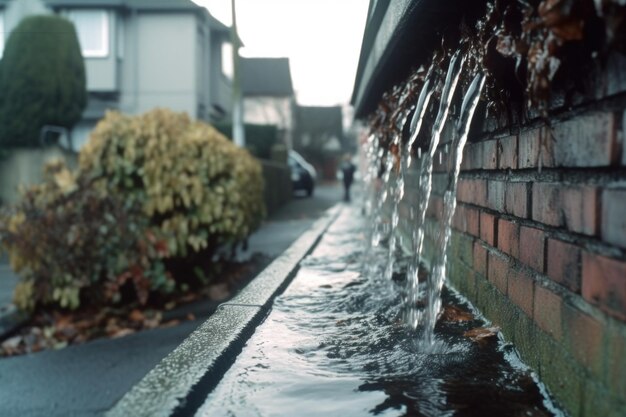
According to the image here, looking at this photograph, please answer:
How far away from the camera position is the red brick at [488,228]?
250cm

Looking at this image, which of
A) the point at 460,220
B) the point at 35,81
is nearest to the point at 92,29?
the point at 35,81

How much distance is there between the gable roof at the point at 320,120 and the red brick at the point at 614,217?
54034 millimetres

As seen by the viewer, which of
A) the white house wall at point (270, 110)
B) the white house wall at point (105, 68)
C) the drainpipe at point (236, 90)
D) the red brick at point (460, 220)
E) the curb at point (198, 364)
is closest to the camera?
the curb at point (198, 364)

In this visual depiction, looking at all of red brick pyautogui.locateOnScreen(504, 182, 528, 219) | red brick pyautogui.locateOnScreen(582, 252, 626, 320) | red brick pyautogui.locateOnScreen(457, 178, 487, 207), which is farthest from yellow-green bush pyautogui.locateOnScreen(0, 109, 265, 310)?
red brick pyautogui.locateOnScreen(582, 252, 626, 320)

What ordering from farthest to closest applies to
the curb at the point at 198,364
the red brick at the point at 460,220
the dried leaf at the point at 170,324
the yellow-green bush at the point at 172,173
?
the yellow-green bush at the point at 172,173 → the dried leaf at the point at 170,324 → the red brick at the point at 460,220 → the curb at the point at 198,364

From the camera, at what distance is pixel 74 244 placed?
5.88 meters

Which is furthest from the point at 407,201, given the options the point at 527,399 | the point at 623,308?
the point at 623,308

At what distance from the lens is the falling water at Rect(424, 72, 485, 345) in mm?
2344

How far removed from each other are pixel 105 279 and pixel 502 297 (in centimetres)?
465

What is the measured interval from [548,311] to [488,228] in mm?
791

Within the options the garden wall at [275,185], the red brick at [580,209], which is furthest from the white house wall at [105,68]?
the red brick at [580,209]

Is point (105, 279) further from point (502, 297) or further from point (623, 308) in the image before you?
point (623, 308)

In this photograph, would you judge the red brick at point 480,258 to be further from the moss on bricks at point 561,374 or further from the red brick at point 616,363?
the red brick at point 616,363

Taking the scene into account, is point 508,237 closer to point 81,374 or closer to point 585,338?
point 585,338
